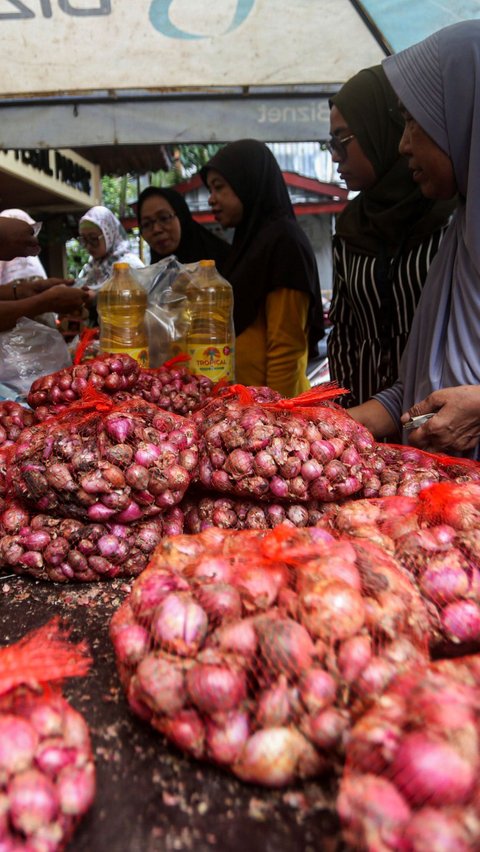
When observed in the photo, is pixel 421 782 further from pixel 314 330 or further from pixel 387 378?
pixel 314 330

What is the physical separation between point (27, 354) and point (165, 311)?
2.28 ft

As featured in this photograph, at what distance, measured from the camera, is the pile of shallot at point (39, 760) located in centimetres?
59

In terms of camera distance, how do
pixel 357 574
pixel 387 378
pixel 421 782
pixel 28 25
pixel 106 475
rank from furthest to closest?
pixel 387 378 → pixel 28 25 → pixel 106 475 → pixel 357 574 → pixel 421 782

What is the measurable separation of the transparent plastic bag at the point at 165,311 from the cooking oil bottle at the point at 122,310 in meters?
0.08

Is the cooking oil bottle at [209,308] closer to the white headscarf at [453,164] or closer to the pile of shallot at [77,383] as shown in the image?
the pile of shallot at [77,383]

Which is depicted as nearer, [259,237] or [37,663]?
[37,663]

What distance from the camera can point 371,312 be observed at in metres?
2.75

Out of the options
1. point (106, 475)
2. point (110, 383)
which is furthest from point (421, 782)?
point (110, 383)

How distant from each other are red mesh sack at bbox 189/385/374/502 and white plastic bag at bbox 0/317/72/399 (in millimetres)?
1556

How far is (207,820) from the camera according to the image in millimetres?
675

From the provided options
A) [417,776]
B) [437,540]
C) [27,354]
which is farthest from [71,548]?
[27,354]

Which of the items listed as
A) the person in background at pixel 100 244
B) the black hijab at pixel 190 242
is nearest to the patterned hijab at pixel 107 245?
the person in background at pixel 100 244

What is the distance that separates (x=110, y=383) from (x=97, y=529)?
2.01 ft

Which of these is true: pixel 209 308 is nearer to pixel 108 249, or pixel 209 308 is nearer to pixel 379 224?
pixel 379 224
